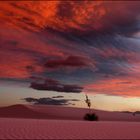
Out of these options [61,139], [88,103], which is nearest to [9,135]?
[61,139]

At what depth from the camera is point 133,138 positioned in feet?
43.4

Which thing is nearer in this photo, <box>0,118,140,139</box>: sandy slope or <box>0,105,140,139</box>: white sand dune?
<box>0,118,140,139</box>: sandy slope

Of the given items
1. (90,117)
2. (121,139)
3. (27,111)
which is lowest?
(121,139)

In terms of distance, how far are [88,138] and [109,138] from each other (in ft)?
2.93

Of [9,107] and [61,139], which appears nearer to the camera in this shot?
[61,139]

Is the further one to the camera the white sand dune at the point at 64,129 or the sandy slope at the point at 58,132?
the white sand dune at the point at 64,129

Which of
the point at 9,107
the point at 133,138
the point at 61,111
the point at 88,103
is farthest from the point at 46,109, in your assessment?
the point at 133,138

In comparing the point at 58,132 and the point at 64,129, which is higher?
the point at 64,129

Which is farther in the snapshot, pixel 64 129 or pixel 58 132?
pixel 64 129

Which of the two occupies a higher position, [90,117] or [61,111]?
[61,111]

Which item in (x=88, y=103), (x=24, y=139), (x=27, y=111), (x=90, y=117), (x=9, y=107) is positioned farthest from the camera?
(x=9, y=107)

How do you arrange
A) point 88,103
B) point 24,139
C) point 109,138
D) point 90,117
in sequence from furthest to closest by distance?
point 88,103 < point 90,117 < point 109,138 < point 24,139

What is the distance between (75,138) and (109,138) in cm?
140

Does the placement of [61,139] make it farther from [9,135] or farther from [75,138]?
[9,135]
